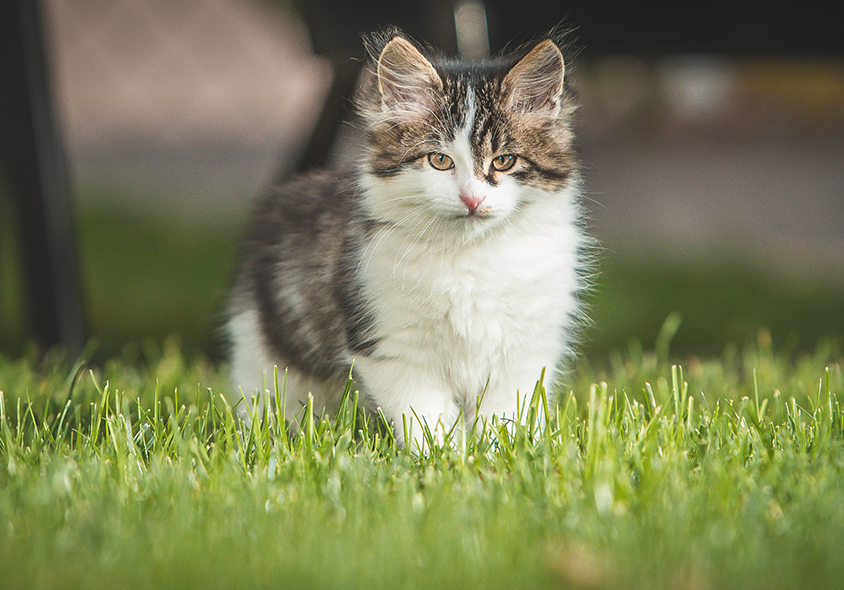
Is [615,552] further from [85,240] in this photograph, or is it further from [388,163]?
[85,240]

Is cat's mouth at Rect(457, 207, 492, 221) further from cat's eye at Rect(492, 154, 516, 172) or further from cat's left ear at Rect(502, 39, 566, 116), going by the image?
cat's left ear at Rect(502, 39, 566, 116)

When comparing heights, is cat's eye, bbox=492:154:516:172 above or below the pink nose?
above

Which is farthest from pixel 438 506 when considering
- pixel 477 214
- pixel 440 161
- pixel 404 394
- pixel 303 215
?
pixel 303 215

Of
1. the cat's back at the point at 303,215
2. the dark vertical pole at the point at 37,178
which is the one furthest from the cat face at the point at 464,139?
the dark vertical pole at the point at 37,178

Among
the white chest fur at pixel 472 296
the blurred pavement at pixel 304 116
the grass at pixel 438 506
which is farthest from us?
the blurred pavement at pixel 304 116

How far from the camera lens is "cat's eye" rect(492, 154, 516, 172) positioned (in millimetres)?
1718

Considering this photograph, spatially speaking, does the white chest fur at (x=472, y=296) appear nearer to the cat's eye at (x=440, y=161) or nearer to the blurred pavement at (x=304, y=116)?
the cat's eye at (x=440, y=161)

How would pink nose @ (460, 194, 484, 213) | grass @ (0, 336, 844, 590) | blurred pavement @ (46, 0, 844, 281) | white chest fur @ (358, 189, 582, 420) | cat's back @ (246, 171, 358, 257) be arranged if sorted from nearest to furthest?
grass @ (0, 336, 844, 590) < pink nose @ (460, 194, 484, 213) < white chest fur @ (358, 189, 582, 420) < cat's back @ (246, 171, 358, 257) < blurred pavement @ (46, 0, 844, 281)

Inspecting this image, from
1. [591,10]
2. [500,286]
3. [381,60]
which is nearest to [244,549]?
[500,286]

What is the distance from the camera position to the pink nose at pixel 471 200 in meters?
1.62

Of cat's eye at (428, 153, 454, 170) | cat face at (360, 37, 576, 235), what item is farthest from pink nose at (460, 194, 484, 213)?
cat's eye at (428, 153, 454, 170)

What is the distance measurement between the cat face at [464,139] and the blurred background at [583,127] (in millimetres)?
354

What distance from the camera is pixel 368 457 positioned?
151cm

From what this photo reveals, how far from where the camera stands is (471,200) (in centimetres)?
162
